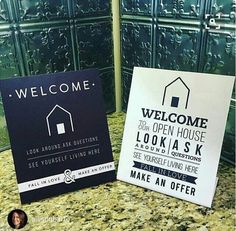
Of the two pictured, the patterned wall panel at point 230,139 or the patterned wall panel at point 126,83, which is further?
the patterned wall panel at point 126,83

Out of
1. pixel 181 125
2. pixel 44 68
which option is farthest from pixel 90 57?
pixel 181 125

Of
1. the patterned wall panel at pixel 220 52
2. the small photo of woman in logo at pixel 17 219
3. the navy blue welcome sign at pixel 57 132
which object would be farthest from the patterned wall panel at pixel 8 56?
the patterned wall panel at pixel 220 52

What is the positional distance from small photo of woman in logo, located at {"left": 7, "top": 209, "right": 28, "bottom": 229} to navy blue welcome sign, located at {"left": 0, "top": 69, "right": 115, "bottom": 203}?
0.05 meters

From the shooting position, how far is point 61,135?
87 centimetres

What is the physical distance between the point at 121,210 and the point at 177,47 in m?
0.60

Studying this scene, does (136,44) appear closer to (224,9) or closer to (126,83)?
(126,83)

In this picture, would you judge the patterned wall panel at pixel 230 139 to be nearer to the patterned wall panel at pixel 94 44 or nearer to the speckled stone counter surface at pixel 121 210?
the speckled stone counter surface at pixel 121 210

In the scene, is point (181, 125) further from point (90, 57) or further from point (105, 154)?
point (90, 57)

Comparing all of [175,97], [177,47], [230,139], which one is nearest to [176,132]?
[175,97]

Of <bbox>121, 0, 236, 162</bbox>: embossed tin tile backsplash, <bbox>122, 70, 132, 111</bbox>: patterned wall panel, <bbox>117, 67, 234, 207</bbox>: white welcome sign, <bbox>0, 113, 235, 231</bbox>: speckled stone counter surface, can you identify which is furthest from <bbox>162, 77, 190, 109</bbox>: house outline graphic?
<bbox>122, 70, 132, 111</bbox>: patterned wall panel

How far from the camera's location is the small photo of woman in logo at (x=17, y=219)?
77cm

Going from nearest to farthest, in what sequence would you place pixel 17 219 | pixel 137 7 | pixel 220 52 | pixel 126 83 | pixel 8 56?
pixel 17 219 → pixel 220 52 → pixel 8 56 → pixel 137 7 → pixel 126 83

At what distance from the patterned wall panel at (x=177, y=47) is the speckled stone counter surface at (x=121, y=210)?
0.42 meters

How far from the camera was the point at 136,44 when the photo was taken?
121 centimetres
